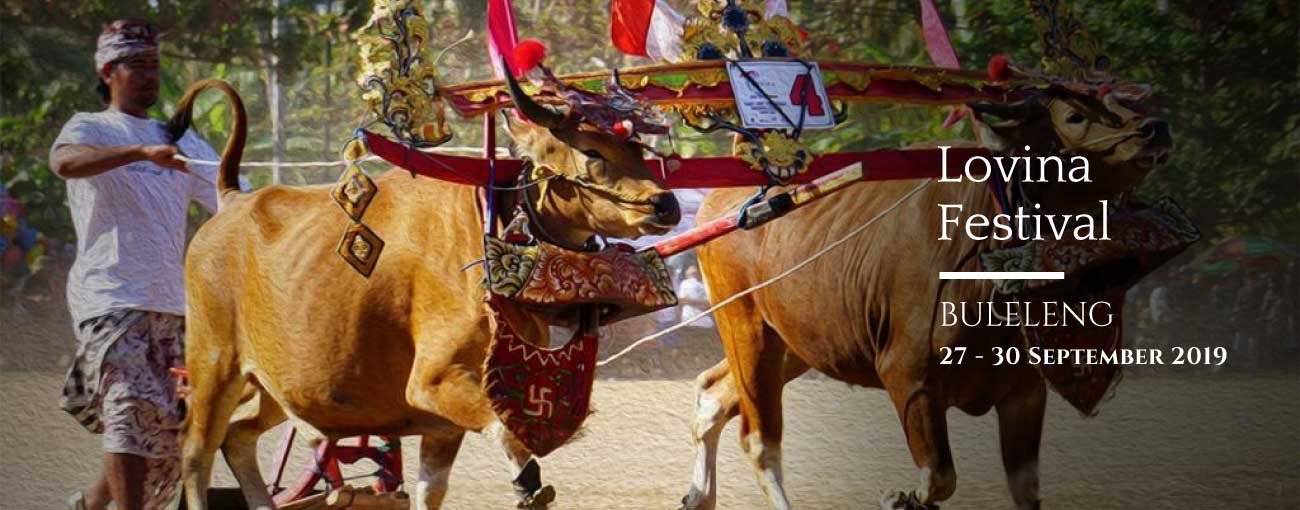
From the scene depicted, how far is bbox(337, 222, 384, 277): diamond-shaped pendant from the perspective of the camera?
5.41 meters

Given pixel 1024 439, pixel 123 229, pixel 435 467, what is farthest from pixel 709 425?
pixel 123 229

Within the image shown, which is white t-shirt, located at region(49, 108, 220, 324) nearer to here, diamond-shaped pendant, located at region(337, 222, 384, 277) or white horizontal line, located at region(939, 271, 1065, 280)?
diamond-shaped pendant, located at region(337, 222, 384, 277)

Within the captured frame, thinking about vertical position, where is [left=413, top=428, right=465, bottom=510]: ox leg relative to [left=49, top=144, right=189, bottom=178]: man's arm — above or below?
below

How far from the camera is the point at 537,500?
5.23 meters

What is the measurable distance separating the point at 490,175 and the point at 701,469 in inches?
74.1

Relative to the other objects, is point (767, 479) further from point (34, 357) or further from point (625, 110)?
point (34, 357)

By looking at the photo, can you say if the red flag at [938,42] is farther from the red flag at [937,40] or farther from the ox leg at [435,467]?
the ox leg at [435,467]

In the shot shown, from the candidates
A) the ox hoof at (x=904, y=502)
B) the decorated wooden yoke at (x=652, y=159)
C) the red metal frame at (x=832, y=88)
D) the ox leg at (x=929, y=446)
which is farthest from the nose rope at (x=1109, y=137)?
the ox hoof at (x=904, y=502)

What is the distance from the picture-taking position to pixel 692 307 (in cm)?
945

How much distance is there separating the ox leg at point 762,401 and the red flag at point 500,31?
1598mm

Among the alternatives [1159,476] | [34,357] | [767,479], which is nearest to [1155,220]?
[767,479]

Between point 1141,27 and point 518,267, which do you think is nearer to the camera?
point 518,267

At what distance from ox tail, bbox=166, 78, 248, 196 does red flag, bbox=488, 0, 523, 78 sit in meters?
1.03

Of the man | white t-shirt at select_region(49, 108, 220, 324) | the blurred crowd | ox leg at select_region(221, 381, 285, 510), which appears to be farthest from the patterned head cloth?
the blurred crowd
